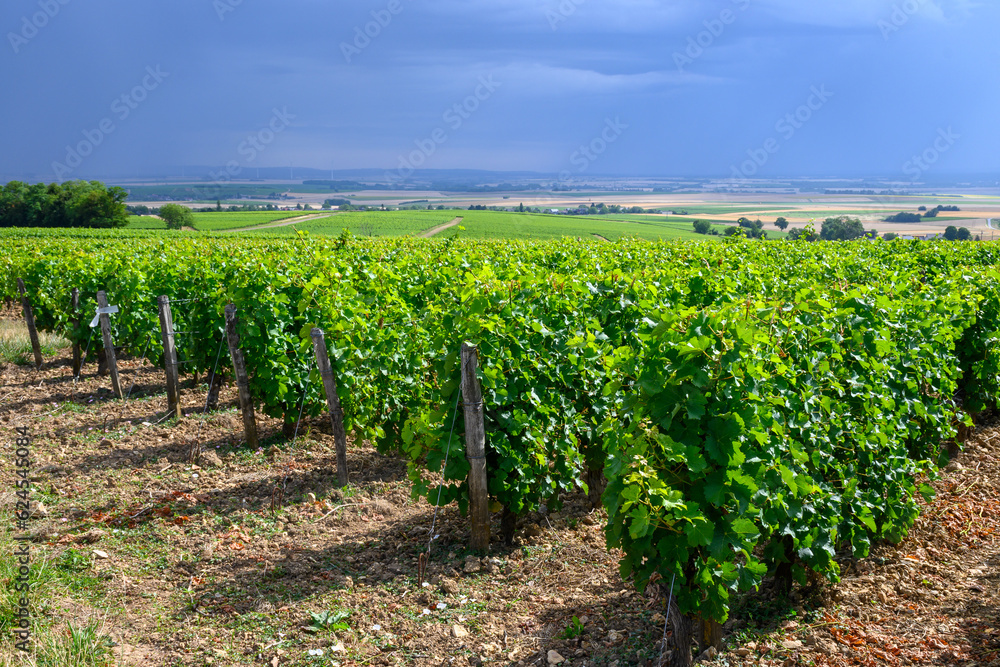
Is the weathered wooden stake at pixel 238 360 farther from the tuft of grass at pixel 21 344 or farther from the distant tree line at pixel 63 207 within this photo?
the distant tree line at pixel 63 207

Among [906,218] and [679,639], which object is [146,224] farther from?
[679,639]

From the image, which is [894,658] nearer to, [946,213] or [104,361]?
[104,361]

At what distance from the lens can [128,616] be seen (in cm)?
461

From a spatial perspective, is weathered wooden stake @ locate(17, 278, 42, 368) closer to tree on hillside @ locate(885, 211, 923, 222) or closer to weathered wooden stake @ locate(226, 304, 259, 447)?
weathered wooden stake @ locate(226, 304, 259, 447)

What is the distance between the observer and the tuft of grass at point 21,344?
1292 cm

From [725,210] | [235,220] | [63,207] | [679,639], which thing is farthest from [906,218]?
[63,207]

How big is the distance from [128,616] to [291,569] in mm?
1129

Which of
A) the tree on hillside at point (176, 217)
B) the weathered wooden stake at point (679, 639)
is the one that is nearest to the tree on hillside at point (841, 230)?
the weathered wooden stake at point (679, 639)

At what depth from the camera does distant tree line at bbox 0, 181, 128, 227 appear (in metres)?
72.8

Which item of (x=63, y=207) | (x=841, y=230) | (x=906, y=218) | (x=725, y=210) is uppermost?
(x=63, y=207)

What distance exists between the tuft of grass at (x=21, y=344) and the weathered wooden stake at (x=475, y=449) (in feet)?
38.7

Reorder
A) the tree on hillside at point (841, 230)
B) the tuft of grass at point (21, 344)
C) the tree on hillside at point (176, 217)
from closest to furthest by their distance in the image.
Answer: the tuft of grass at point (21, 344)
the tree on hillside at point (841, 230)
the tree on hillside at point (176, 217)

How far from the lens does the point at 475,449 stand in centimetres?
520

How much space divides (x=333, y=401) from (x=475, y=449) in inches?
84.2
